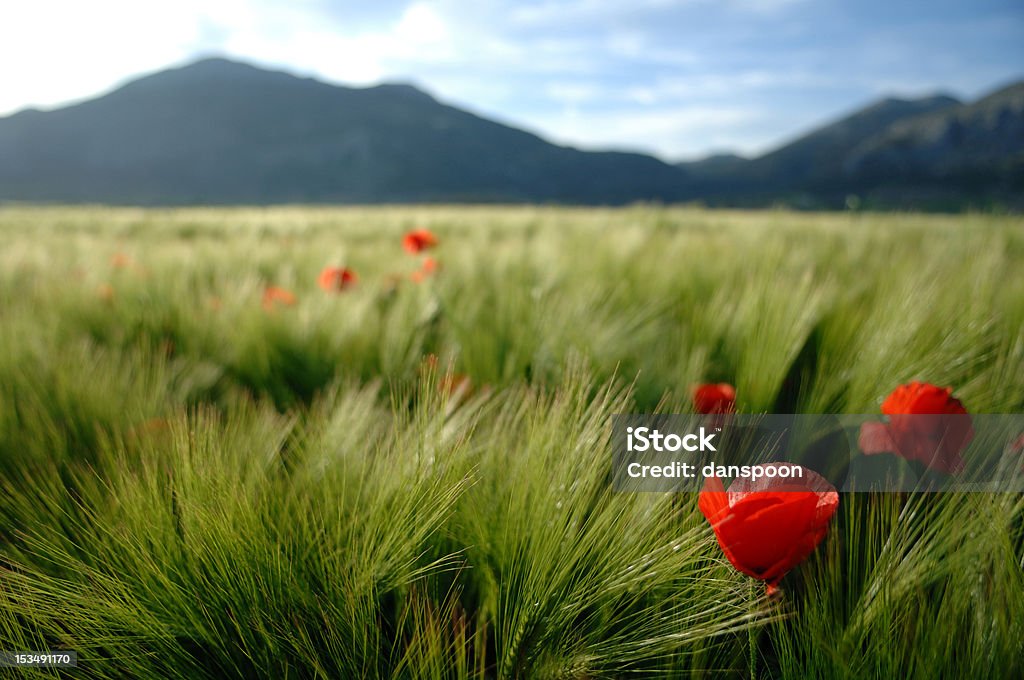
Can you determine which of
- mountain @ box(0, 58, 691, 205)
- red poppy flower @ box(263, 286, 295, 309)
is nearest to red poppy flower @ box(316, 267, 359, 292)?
red poppy flower @ box(263, 286, 295, 309)

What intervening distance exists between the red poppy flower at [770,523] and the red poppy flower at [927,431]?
→ 20 centimetres

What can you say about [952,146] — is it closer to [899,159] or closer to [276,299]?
[899,159]

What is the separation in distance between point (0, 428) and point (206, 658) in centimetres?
60

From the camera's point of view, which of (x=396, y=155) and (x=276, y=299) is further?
(x=396, y=155)

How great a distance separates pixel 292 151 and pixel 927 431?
78408mm

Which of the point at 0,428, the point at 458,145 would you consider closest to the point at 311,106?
the point at 458,145

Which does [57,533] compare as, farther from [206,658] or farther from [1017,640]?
[1017,640]

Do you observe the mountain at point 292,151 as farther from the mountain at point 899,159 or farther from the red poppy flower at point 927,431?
the red poppy flower at point 927,431
